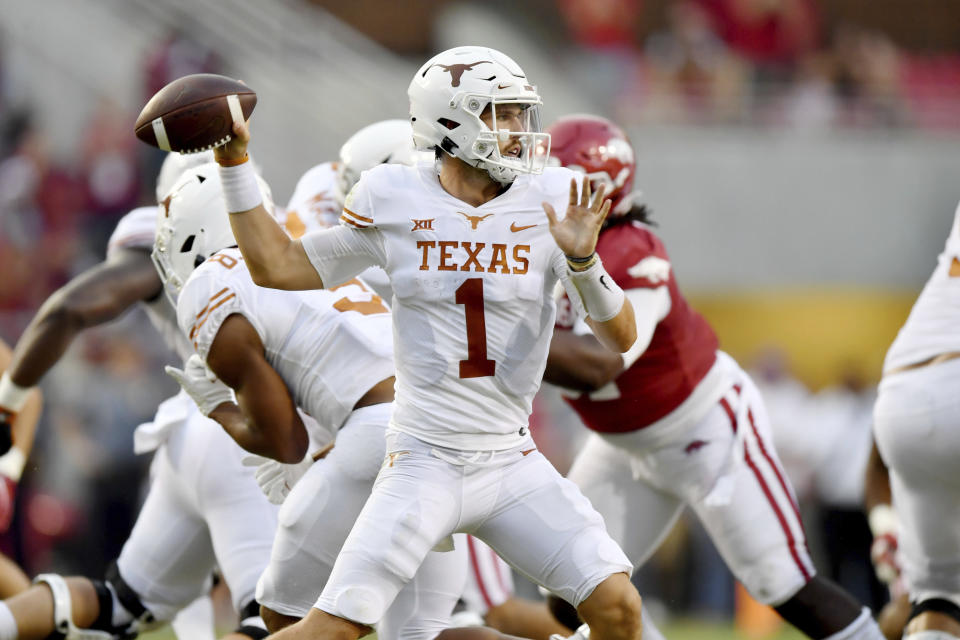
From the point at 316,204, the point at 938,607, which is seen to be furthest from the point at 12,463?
the point at 938,607

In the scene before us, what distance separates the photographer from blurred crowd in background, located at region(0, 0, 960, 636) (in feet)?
31.4

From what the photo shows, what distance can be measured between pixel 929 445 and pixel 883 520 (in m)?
0.76

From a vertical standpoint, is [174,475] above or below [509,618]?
above

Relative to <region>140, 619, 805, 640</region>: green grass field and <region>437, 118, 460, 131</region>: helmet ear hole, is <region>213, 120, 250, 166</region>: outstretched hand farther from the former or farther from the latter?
<region>140, 619, 805, 640</region>: green grass field

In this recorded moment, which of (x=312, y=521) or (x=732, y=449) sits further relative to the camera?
(x=732, y=449)

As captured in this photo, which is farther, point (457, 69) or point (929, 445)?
point (929, 445)

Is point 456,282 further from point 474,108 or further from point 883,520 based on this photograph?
point 883,520

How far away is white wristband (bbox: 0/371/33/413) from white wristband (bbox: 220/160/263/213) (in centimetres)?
206

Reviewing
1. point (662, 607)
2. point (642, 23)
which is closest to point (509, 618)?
point (662, 607)

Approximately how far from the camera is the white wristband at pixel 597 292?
4.04 metres

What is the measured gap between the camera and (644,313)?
5148 mm

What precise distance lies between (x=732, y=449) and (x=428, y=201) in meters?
1.81

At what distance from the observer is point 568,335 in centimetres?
517

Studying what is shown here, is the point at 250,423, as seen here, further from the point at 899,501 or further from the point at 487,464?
the point at 899,501
